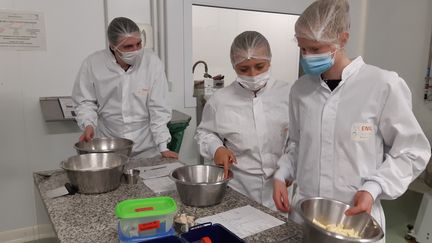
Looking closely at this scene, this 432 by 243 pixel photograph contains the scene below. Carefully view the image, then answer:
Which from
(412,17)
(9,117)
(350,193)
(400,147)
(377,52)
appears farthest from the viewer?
(377,52)

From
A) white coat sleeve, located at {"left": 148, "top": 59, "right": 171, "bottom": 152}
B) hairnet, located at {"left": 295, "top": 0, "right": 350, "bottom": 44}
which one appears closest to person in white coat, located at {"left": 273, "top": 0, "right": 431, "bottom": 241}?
hairnet, located at {"left": 295, "top": 0, "right": 350, "bottom": 44}

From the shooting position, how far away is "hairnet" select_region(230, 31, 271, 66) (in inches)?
57.5

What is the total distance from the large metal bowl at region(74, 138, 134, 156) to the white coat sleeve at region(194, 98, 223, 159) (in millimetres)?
347

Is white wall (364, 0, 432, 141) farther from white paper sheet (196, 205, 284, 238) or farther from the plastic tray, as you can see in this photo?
the plastic tray

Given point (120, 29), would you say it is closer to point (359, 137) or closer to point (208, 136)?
point (208, 136)

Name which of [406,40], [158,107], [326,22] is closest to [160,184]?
[158,107]

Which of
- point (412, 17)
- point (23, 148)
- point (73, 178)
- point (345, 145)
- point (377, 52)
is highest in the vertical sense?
point (412, 17)

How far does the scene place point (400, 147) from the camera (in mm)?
1026

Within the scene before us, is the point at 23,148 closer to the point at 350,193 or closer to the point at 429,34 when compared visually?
the point at 350,193

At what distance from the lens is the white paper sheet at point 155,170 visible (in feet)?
5.07

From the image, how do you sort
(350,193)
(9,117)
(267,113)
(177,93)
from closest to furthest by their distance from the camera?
(350,193) < (267,113) < (9,117) < (177,93)

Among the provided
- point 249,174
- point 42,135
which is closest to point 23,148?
point 42,135

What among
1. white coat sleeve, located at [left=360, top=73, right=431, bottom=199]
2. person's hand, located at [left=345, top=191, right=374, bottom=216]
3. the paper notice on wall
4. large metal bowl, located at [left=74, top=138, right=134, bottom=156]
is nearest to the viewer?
person's hand, located at [left=345, top=191, right=374, bottom=216]

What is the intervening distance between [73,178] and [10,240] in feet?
5.33
